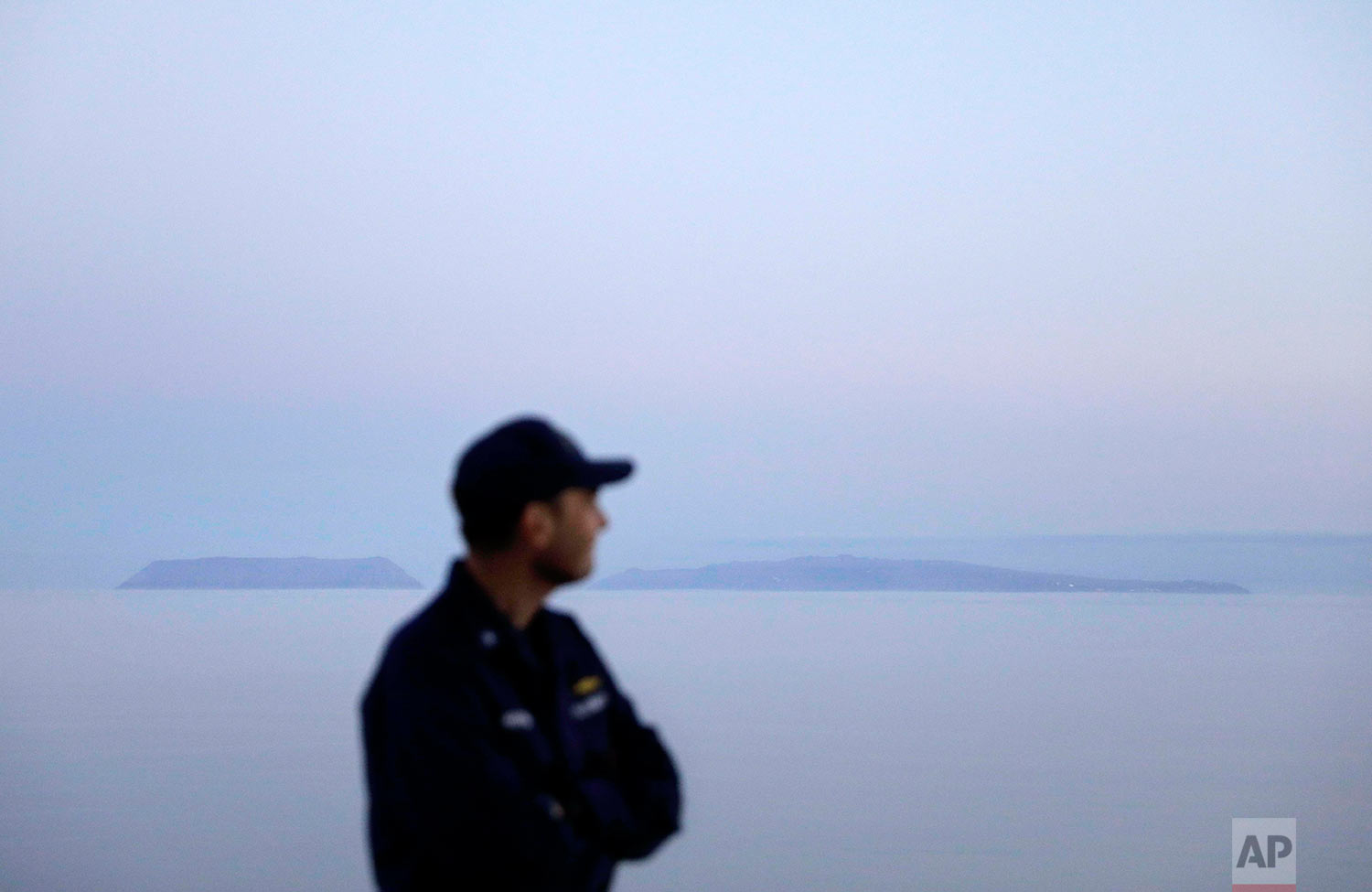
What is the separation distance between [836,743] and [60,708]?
5477 mm

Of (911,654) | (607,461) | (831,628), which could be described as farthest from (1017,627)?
(607,461)

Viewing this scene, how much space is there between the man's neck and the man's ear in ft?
0.10

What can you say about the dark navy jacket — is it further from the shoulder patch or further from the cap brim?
the cap brim

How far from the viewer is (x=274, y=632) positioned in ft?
60.8

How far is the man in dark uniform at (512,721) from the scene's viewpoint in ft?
5.30

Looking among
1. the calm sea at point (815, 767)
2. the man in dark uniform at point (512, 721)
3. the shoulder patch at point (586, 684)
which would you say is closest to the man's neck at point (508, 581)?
the man in dark uniform at point (512, 721)

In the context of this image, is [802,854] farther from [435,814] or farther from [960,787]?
[435,814]

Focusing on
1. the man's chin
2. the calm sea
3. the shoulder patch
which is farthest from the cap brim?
the calm sea

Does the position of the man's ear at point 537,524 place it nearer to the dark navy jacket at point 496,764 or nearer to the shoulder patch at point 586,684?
the dark navy jacket at point 496,764

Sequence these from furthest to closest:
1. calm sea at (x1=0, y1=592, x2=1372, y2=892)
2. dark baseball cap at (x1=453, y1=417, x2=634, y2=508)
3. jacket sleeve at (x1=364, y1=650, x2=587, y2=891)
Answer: calm sea at (x1=0, y1=592, x2=1372, y2=892) → dark baseball cap at (x1=453, y1=417, x2=634, y2=508) → jacket sleeve at (x1=364, y1=650, x2=587, y2=891)

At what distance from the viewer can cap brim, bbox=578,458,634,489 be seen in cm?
179

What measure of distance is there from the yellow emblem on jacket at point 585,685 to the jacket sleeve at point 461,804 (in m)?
0.18

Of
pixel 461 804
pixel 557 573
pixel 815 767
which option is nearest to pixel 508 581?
pixel 557 573

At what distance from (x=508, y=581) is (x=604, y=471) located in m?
0.19
